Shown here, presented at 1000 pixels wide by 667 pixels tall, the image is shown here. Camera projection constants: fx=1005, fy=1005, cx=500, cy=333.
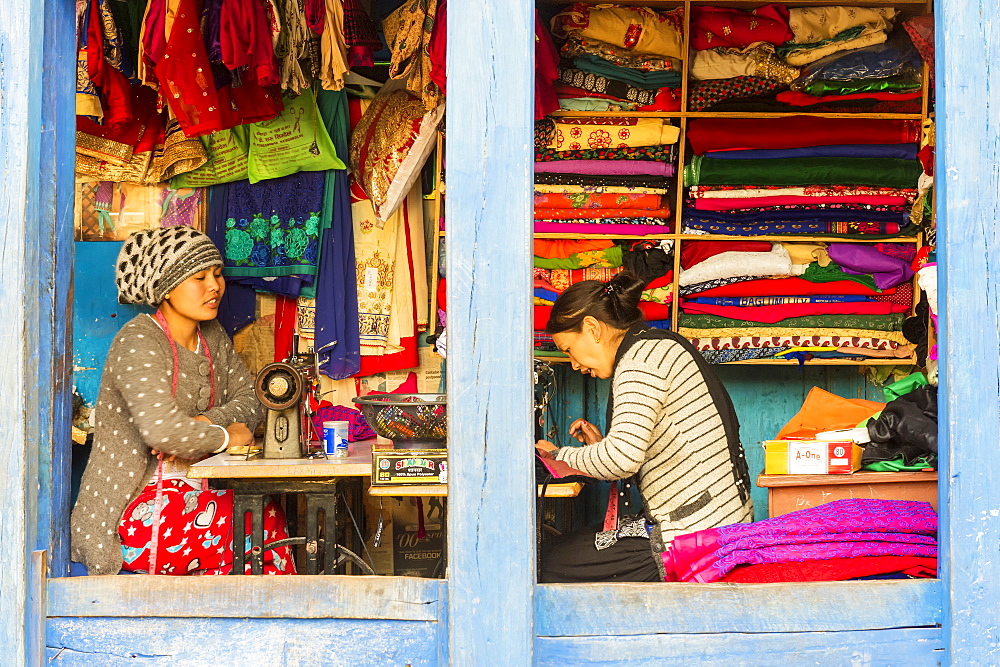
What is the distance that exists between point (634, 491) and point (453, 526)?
9.35 ft

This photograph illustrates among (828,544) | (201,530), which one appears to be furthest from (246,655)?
(828,544)

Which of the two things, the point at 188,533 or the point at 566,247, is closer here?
the point at 188,533

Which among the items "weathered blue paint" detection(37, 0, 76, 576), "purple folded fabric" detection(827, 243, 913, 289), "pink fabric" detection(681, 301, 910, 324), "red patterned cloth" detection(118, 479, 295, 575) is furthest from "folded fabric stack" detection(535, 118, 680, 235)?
"weathered blue paint" detection(37, 0, 76, 576)

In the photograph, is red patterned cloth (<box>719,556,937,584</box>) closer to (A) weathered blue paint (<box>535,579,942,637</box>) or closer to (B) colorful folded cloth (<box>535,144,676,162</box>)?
(A) weathered blue paint (<box>535,579,942,637</box>)

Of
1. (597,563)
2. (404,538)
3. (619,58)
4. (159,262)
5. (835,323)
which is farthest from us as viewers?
(404,538)

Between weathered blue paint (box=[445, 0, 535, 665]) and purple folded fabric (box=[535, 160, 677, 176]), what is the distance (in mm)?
2368

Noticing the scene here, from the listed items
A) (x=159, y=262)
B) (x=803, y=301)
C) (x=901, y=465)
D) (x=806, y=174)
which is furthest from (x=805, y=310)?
(x=159, y=262)

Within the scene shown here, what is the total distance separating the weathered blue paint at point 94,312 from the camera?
4.79 metres

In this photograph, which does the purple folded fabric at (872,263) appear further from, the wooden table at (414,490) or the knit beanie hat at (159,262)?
the knit beanie hat at (159,262)

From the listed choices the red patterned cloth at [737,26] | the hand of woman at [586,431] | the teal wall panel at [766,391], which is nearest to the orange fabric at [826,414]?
the hand of woman at [586,431]

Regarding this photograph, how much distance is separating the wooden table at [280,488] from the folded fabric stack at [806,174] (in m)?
2.23

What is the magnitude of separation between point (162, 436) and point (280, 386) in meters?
0.45

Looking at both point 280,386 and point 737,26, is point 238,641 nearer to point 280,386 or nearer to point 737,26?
point 280,386

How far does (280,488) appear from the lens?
350 cm
